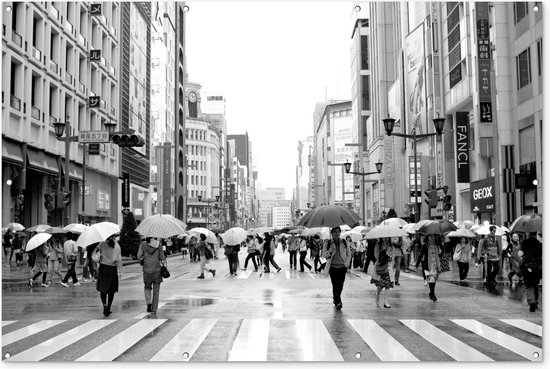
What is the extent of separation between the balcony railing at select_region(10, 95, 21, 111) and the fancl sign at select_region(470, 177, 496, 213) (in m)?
24.7

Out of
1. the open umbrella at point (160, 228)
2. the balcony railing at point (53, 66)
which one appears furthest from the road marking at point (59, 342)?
the balcony railing at point (53, 66)

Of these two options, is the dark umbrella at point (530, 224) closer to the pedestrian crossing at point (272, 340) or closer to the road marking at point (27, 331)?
the pedestrian crossing at point (272, 340)

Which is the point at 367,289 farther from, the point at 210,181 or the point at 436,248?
the point at 210,181

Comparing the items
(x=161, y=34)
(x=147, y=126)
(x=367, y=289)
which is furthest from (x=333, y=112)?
(x=367, y=289)

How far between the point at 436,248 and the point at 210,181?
13930 centimetres

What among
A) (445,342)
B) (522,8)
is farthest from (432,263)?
(522,8)

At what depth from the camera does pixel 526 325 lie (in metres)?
10.8

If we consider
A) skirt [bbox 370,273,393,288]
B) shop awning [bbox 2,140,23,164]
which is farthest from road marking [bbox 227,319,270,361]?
shop awning [bbox 2,140,23,164]

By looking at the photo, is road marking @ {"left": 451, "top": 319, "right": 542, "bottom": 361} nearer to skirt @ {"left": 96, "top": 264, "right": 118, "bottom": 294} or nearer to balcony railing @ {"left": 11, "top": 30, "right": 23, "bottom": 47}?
skirt @ {"left": 96, "top": 264, "right": 118, "bottom": 294}

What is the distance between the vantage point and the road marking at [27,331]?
360 inches

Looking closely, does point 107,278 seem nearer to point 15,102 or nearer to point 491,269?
point 491,269

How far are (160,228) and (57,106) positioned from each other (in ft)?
84.6

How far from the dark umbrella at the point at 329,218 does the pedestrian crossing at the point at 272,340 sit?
7.09 ft

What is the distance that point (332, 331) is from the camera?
10.2 m
